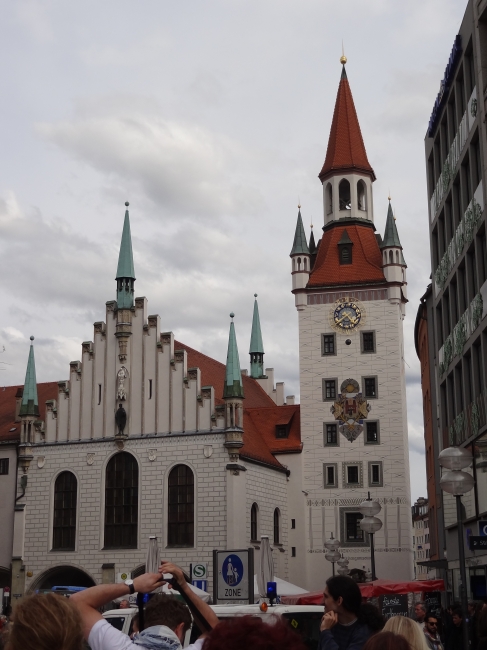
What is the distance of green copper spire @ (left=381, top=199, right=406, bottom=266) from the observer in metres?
58.3

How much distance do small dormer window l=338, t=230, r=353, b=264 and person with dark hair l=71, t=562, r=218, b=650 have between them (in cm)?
5436

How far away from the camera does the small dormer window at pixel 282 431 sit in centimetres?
5744

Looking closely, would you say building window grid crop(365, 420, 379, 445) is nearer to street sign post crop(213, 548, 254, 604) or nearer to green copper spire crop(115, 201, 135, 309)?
green copper spire crop(115, 201, 135, 309)

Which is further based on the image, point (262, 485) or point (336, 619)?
point (262, 485)

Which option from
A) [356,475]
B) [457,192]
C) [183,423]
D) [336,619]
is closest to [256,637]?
[336,619]

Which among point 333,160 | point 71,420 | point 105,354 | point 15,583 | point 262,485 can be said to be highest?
point 333,160

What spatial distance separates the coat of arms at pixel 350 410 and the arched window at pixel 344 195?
11.5 metres

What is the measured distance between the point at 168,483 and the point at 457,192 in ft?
88.8

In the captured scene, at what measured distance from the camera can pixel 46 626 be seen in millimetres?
3678

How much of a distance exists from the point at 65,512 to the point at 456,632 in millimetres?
38045

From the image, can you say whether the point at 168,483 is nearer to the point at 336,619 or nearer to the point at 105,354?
the point at 105,354

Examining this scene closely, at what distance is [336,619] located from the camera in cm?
746

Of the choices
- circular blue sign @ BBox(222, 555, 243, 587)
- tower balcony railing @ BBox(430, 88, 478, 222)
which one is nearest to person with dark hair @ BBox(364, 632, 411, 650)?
circular blue sign @ BBox(222, 555, 243, 587)

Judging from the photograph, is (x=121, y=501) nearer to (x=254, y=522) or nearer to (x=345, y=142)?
(x=254, y=522)
